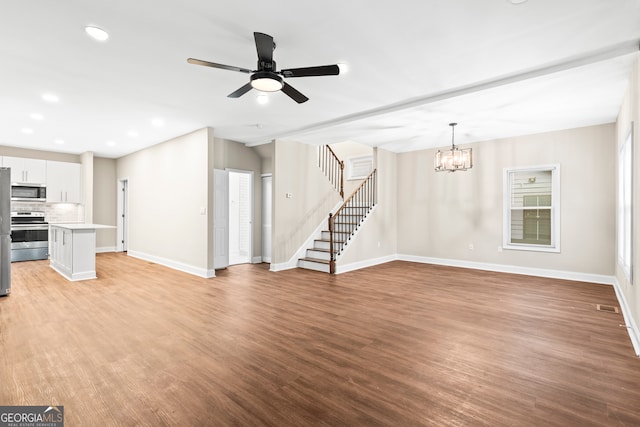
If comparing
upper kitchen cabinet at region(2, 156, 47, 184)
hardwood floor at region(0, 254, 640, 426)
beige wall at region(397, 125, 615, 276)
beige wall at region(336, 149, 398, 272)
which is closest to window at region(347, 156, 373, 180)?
beige wall at region(336, 149, 398, 272)

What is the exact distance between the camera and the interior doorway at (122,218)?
9461mm

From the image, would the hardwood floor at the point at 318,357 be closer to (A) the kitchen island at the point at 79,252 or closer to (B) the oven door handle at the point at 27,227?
(A) the kitchen island at the point at 79,252

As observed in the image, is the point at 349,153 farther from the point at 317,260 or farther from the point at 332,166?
the point at 317,260

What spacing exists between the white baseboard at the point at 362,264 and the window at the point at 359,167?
7.76 ft

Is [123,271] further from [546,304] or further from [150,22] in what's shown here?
[546,304]

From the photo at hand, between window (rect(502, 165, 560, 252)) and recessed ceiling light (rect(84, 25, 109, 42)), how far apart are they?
7.02m

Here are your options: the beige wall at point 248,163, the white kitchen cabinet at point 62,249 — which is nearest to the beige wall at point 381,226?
the beige wall at point 248,163

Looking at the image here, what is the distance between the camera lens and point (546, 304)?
4.37m

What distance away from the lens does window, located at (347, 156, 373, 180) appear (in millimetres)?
8898

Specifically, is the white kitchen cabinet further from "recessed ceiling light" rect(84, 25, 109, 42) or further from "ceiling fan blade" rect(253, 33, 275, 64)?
"ceiling fan blade" rect(253, 33, 275, 64)

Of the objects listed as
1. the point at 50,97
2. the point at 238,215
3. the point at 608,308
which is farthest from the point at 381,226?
the point at 50,97

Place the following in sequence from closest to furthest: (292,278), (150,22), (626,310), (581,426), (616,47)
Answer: (581,426) → (150,22) → (616,47) → (626,310) → (292,278)

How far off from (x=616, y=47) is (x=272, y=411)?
4.38 metres

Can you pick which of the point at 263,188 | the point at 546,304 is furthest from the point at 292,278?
the point at 546,304
